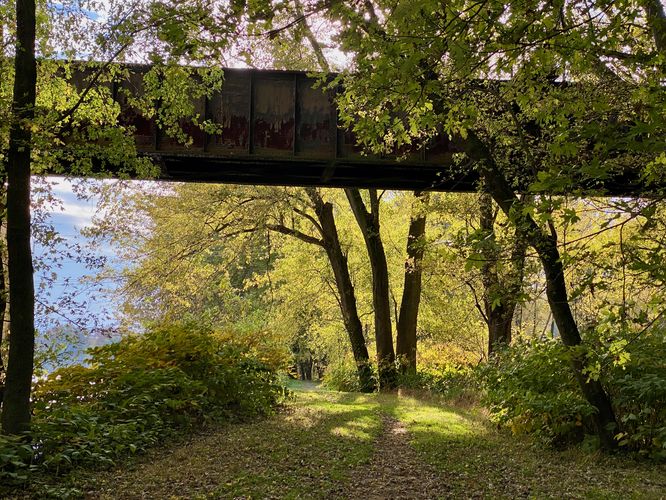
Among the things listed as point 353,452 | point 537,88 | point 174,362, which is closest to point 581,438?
point 353,452

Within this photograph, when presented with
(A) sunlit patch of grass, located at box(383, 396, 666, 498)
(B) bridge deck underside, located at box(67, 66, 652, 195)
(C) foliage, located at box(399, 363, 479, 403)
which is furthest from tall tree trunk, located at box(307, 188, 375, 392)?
(A) sunlit patch of grass, located at box(383, 396, 666, 498)

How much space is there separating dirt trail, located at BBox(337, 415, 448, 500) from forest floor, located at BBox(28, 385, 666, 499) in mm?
13

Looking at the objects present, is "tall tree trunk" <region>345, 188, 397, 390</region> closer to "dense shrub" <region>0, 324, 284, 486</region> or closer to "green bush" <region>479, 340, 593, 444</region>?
"dense shrub" <region>0, 324, 284, 486</region>

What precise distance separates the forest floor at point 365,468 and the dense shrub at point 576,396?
0.38 m

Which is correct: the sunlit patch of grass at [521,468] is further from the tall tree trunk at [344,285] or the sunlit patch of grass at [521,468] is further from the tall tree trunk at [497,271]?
the tall tree trunk at [344,285]

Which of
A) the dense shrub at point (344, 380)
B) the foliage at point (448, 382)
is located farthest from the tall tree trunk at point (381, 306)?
the dense shrub at point (344, 380)

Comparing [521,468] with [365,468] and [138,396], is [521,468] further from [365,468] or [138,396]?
[138,396]

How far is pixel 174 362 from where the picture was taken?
1035cm

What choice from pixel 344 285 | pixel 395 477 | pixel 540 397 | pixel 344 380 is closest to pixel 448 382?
pixel 344 285

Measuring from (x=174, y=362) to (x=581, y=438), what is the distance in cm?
725

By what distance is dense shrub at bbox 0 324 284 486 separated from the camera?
257 inches

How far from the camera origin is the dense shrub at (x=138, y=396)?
654 cm

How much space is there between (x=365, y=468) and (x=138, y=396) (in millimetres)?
3690

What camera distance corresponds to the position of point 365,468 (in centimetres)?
753
